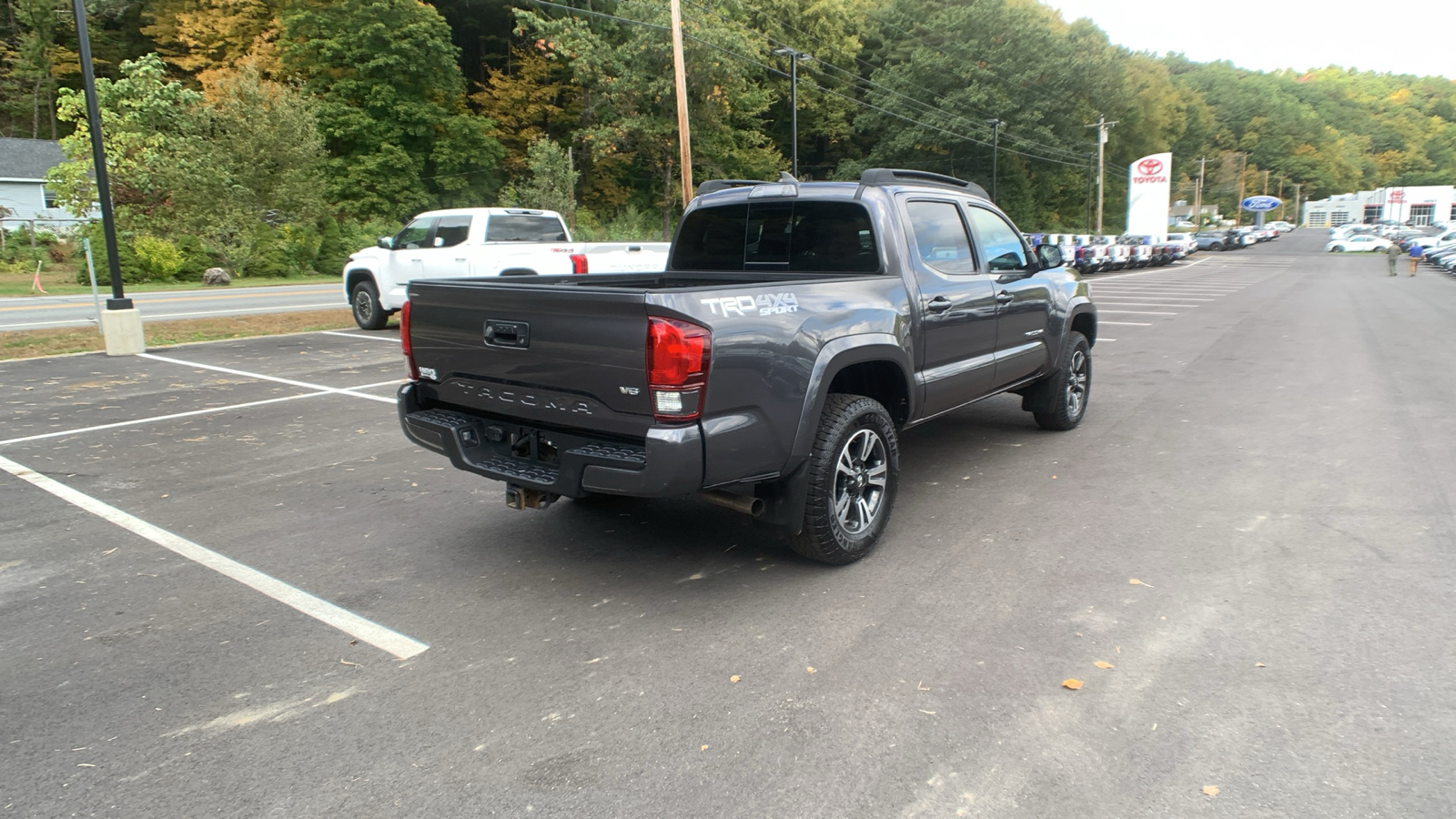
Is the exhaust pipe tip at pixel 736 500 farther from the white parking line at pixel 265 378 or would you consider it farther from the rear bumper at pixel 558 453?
the white parking line at pixel 265 378

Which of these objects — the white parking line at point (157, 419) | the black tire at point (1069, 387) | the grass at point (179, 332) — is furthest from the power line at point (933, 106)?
the black tire at point (1069, 387)

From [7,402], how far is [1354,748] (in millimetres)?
11158

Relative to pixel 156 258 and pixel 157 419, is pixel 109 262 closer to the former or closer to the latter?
pixel 157 419

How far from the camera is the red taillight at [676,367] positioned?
3.64 metres

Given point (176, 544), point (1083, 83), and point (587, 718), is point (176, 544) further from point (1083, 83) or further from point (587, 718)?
point (1083, 83)

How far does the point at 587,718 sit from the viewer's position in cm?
313

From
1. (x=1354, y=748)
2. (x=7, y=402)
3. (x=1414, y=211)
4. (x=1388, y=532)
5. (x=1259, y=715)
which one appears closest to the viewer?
(x=1354, y=748)

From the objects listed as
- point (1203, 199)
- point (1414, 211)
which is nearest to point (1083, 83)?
point (1203, 199)

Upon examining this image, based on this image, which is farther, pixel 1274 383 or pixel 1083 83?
pixel 1083 83

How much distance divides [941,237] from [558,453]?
2919 mm

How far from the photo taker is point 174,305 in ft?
66.7

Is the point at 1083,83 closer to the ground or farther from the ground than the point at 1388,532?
farther from the ground

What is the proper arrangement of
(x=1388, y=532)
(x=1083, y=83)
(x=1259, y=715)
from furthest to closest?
(x=1083, y=83)
(x=1388, y=532)
(x=1259, y=715)

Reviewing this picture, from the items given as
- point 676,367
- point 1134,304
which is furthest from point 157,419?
point 1134,304
